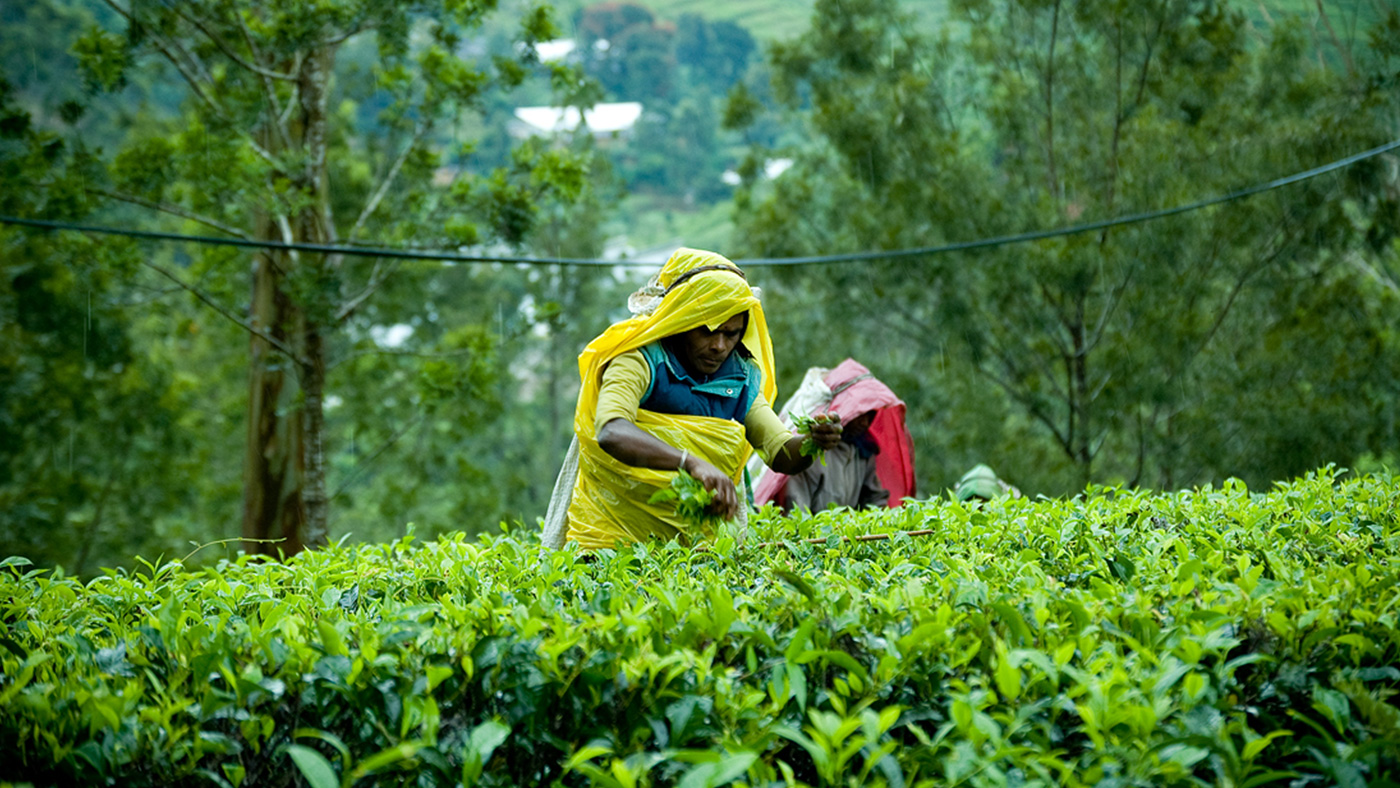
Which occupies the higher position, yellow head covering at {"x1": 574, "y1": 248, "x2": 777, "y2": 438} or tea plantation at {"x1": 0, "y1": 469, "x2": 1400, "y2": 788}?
yellow head covering at {"x1": 574, "y1": 248, "x2": 777, "y2": 438}

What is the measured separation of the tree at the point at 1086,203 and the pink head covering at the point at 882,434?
5.48 metres

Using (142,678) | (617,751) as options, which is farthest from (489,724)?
(142,678)

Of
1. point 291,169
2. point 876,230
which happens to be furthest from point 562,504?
point 876,230

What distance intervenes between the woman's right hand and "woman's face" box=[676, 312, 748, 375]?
1.45 ft

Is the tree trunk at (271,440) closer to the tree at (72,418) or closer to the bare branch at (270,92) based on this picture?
the bare branch at (270,92)

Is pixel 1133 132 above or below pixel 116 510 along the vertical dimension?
above

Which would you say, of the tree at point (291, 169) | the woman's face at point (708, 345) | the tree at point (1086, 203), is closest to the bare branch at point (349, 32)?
the tree at point (291, 169)

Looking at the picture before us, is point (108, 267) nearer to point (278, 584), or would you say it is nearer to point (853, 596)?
point (278, 584)

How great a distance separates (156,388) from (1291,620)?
15466 mm

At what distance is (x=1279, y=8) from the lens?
13.8 metres

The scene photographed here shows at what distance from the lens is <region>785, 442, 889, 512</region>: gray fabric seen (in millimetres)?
5520

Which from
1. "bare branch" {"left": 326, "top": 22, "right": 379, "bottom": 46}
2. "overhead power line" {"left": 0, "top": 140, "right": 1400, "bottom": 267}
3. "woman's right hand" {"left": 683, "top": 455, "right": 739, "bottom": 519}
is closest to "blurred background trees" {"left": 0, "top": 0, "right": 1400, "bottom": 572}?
"bare branch" {"left": 326, "top": 22, "right": 379, "bottom": 46}

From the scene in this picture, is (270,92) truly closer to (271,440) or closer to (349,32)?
(349,32)

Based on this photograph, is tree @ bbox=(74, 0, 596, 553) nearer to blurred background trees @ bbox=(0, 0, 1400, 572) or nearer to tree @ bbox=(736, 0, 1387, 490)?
blurred background trees @ bbox=(0, 0, 1400, 572)
